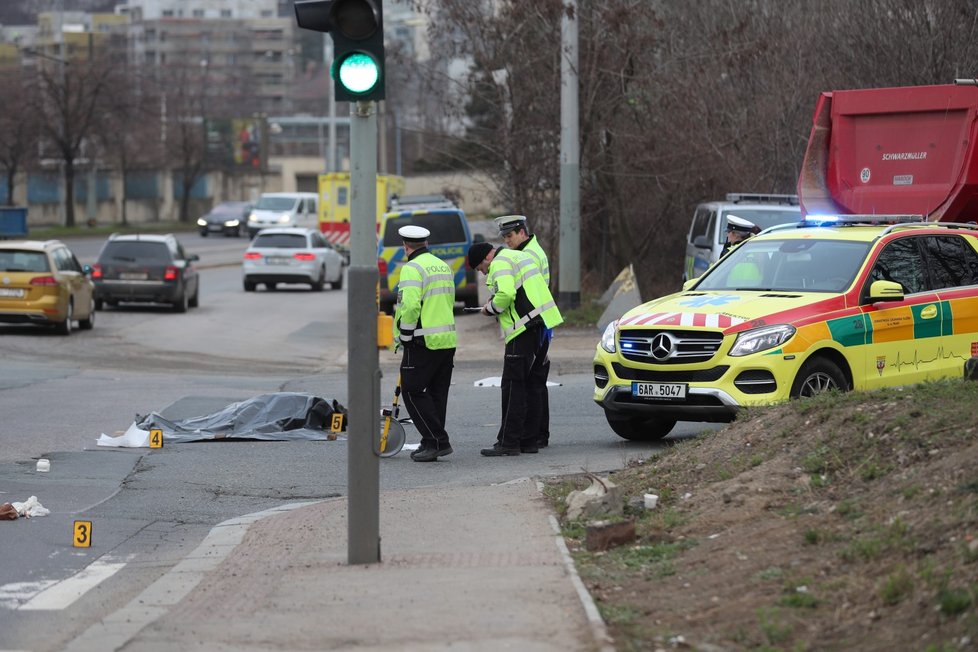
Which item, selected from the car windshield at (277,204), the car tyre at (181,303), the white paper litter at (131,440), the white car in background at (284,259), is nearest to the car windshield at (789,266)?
the white paper litter at (131,440)

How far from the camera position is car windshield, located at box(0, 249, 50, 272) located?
24.5 meters

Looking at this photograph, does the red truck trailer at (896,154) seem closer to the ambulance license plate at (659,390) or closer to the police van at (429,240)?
the ambulance license plate at (659,390)

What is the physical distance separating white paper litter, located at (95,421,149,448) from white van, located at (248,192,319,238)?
45982mm

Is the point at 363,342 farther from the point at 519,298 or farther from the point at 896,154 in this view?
the point at 896,154

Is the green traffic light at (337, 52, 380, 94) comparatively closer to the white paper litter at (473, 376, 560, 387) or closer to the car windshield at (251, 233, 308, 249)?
the white paper litter at (473, 376, 560, 387)

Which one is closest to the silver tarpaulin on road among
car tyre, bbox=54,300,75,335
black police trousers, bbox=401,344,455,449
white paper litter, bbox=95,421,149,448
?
white paper litter, bbox=95,421,149,448

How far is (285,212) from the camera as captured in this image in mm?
59688

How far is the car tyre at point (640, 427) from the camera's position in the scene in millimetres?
12391

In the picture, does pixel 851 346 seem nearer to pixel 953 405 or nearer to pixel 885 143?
pixel 953 405

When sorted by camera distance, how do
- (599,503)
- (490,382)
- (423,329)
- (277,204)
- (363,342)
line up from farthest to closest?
(277,204) < (490,382) < (423,329) < (599,503) < (363,342)

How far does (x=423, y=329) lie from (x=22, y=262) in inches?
581

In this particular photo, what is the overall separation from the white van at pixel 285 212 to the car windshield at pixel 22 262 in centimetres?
3414

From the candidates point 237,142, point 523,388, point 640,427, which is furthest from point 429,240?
point 237,142

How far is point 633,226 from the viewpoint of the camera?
29.1 m
